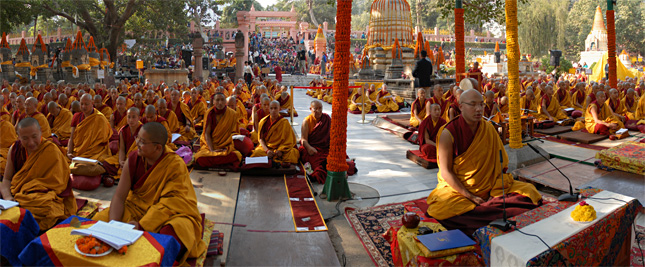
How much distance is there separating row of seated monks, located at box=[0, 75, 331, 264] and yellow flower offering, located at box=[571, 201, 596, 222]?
3.01 metres

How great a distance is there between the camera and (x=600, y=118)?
973 cm

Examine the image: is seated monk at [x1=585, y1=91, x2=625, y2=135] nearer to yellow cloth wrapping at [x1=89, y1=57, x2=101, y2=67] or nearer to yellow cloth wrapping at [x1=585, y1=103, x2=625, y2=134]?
yellow cloth wrapping at [x1=585, y1=103, x2=625, y2=134]

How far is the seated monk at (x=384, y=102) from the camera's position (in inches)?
632

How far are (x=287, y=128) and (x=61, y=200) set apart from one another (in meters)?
3.73

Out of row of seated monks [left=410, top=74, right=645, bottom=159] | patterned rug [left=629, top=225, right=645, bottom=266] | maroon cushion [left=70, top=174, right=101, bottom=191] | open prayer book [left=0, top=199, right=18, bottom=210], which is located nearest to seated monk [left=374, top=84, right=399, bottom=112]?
row of seated monks [left=410, top=74, right=645, bottom=159]

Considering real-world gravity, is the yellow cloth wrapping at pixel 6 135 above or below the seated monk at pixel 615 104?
below

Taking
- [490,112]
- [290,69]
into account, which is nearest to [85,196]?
[490,112]

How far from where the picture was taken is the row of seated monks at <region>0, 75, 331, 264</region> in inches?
145

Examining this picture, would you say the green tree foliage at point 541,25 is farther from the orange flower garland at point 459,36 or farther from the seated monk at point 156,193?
the seated monk at point 156,193

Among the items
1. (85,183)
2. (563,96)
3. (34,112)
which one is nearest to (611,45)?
(563,96)

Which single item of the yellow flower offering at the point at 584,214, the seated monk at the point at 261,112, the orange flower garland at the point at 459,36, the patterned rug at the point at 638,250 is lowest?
the patterned rug at the point at 638,250

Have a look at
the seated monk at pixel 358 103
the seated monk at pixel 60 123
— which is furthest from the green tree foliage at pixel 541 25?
the seated monk at pixel 60 123

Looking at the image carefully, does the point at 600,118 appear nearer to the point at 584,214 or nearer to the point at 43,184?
the point at 584,214

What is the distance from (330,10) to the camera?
62.3 m
